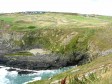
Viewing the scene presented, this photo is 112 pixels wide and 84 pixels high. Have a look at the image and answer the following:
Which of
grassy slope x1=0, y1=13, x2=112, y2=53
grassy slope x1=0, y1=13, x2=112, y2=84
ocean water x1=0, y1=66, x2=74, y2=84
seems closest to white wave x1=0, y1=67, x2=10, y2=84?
ocean water x1=0, y1=66, x2=74, y2=84

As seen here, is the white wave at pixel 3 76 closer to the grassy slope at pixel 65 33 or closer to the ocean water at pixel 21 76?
the ocean water at pixel 21 76

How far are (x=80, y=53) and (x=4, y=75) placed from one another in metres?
25.5

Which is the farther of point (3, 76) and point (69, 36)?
point (69, 36)

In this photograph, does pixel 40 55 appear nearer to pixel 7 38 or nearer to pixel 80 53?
pixel 80 53

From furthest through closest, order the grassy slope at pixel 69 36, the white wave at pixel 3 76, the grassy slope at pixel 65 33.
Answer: the grassy slope at pixel 65 33, the grassy slope at pixel 69 36, the white wave at pixel 3 76

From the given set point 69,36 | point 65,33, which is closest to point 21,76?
point 69,36

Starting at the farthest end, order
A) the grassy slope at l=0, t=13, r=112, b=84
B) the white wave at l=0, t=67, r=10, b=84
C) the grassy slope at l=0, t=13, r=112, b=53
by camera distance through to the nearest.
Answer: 1. the grassy slope at l=0, t=13, r=112, b=53
2. the grassy slope at l=0, t=13, r=112, b=84
3. the white wave at l=0, t=67, r=10, b=84

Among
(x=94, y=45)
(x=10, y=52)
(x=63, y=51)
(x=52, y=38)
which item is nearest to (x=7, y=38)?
(x=10, y=52)

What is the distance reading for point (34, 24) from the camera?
462 feet

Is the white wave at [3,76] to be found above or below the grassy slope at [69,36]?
below

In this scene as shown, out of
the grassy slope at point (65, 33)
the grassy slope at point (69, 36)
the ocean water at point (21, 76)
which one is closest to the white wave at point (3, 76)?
the ocean water at point (21, 76)

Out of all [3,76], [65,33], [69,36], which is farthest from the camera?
[65,33]

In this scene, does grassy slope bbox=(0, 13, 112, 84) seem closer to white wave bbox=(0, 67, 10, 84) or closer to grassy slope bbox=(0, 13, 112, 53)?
grassy slope bbox=(0, 13, 112, 53)

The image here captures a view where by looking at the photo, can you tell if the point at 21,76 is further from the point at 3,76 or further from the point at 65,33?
the point at 65,33
